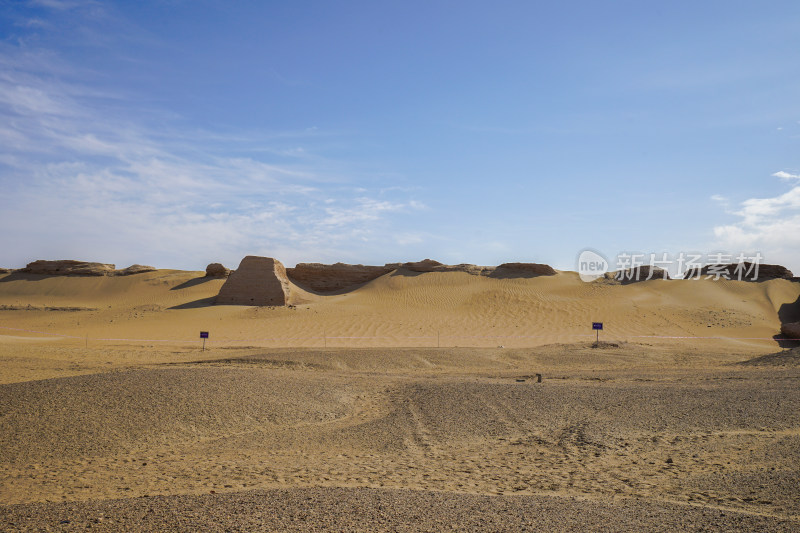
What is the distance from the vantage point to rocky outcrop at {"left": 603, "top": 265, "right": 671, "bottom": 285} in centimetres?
3903

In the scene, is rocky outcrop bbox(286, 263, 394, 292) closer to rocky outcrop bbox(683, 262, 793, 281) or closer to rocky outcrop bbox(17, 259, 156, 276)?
rocky outcrop bbox(17, 259, 156, 276)

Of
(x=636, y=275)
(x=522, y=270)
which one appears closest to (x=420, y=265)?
(x=522, y=270)

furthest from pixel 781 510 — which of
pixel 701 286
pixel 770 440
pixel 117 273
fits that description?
pixel 117 273

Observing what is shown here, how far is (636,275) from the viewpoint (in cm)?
3978

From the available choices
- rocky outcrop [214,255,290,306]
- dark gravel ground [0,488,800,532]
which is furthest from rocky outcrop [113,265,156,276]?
dark gravel ground [0,488,800,532]

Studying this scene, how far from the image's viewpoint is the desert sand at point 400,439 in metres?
4.57

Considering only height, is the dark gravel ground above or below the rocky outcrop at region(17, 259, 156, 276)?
below

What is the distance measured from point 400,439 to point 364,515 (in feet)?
10.4

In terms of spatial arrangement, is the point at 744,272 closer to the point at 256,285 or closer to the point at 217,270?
the point at 256,285

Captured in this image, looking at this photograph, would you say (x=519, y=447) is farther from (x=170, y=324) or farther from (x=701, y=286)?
(x=701, y=286)

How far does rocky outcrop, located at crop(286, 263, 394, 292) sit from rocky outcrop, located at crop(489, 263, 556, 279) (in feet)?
28.5

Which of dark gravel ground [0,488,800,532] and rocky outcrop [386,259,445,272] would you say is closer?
dark gravel ground [0,488,800,532]

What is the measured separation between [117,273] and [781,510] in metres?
48.4

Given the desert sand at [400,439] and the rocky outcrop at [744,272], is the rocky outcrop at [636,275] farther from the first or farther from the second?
the desert sand at [400,439]
